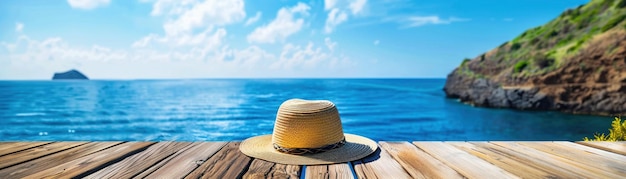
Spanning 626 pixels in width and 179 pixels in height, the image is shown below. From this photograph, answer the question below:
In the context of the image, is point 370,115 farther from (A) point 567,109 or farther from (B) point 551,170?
(B) point 551,170

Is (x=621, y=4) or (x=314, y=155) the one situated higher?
(x=621, y=4)

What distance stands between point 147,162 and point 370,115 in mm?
21882

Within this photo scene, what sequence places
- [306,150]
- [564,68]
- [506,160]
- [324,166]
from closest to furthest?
[324,166], [506,160], [306,150], [564,68]

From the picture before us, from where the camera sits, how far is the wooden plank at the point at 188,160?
170 centimetres

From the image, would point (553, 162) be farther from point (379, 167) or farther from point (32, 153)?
point (32, 153)

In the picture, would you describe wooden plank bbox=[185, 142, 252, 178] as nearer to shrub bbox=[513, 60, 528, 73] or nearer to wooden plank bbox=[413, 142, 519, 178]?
wooden plank bbox=[413, 142, 519, 178]

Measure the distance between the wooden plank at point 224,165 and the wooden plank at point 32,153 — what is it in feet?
3.73

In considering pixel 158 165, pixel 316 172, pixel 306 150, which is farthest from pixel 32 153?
pixel 316 172

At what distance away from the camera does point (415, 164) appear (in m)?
1.86

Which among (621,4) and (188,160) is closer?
(188,160)

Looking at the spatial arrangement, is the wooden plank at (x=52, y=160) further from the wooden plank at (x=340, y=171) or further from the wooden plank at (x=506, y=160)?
the wooden plank at (x=506, y=160)

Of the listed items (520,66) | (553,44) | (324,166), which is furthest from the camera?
(553,44)

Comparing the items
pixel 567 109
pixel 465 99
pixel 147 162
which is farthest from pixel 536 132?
pixel 147 162

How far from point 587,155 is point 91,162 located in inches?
123
